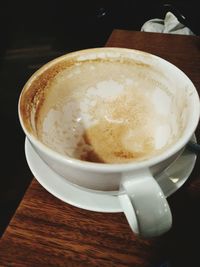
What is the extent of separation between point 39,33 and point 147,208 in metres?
2.13

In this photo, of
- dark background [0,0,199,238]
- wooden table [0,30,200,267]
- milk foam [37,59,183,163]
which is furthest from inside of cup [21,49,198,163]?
dark background [0,0,199,238]

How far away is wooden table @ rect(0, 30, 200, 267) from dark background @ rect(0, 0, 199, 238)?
930 mm

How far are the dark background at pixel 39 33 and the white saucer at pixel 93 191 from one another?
3.02 feet

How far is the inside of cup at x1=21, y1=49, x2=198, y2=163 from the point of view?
683 millimetres

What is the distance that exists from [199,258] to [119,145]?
Answer: 33 centimetres

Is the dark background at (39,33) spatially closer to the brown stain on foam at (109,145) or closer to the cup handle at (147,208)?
the brown stain on foam at (109,145)

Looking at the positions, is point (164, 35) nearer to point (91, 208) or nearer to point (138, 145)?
point (138, 145)

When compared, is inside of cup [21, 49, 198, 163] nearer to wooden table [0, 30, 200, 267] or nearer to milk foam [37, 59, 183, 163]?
milk foam [37, 59, 183, 163]

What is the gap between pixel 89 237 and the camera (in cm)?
58

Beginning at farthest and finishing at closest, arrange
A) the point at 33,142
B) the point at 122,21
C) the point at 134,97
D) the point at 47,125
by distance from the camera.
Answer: the point at 122,21 < the point at 134,97 < the point at 47,125 < the point at 33,142

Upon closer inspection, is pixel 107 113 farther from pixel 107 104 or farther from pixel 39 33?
pixel 39 33

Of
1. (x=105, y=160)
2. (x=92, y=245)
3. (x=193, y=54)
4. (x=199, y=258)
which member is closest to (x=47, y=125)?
(x=105, y=160)

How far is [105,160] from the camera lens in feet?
2.45

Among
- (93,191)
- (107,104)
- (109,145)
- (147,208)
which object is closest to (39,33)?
(107,104)
